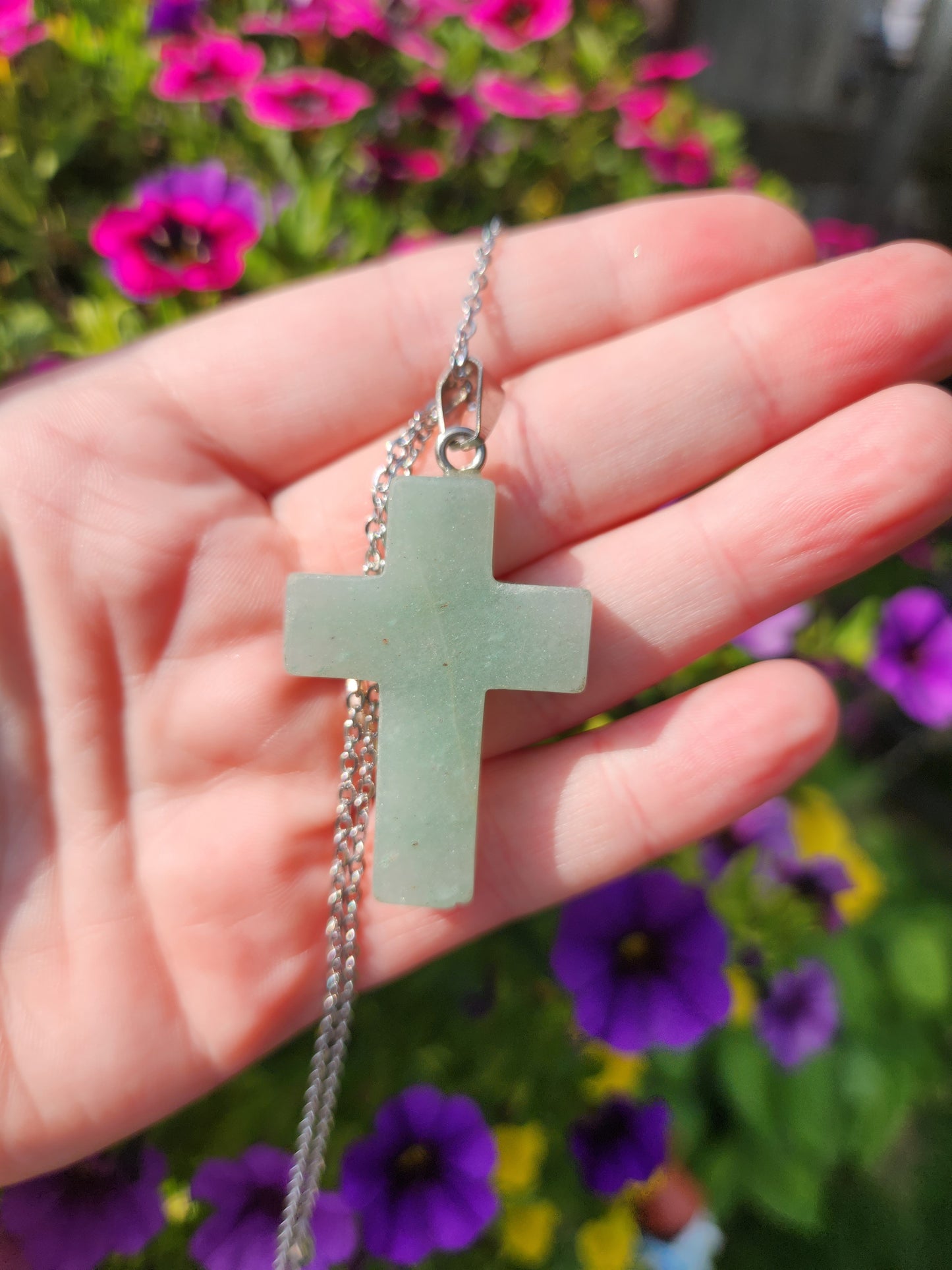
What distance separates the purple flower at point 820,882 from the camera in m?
1.64

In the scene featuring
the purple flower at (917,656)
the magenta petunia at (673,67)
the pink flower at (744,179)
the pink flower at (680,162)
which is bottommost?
the purple flower at (917,656)

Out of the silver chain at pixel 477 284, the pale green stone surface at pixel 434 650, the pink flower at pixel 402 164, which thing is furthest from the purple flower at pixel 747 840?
the pink flower at pixel 402 164

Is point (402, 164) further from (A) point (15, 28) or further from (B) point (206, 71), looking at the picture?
(A) point (15, 28)

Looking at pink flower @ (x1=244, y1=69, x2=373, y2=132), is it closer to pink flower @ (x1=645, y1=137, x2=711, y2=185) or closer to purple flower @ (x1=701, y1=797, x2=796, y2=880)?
pink flower @ (x1=645, y1=137, x2=711, y2=185)

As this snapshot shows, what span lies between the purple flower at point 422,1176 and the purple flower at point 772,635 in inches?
35.9

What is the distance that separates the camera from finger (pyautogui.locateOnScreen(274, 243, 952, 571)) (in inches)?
52.9

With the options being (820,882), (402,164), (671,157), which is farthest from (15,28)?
(820,882)

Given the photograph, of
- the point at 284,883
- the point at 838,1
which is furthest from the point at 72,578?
the point at 838,1

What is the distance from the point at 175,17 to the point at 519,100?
0.73m

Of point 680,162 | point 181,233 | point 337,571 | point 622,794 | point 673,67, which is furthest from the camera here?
point 673,67

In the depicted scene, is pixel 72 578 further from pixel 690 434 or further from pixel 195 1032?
pixel 690 434

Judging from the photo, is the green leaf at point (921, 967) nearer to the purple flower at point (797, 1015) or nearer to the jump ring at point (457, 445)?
the purple flower at point (797, 1015)

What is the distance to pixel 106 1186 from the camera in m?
1.27

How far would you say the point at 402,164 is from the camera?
193 centimetres
